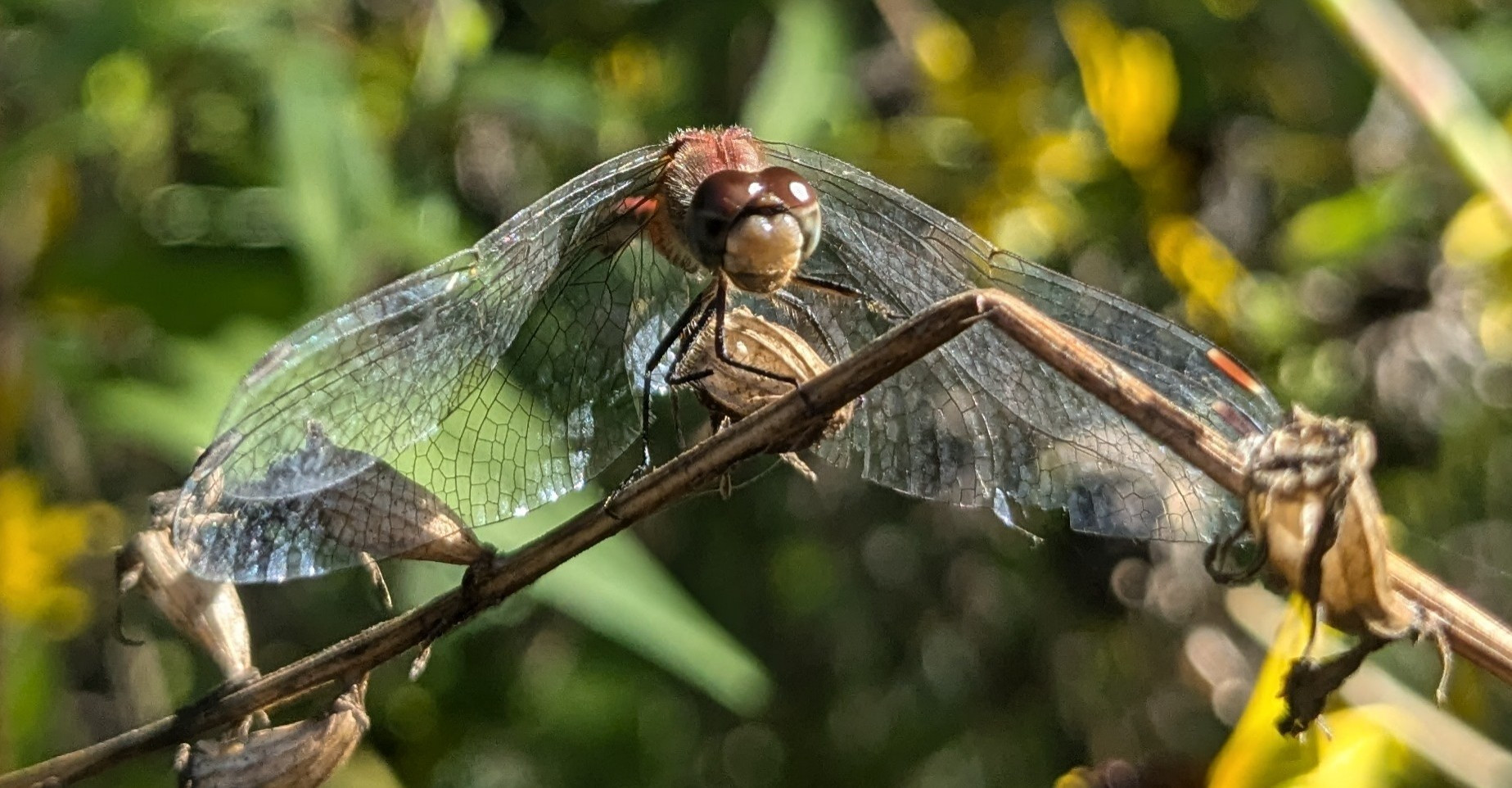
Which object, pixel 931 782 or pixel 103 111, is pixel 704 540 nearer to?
pixel 931 782

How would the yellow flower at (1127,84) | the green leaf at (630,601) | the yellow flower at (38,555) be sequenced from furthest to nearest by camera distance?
the yellow flower at (1127,84), the yellow flower at (38,555), the green leaf at (630,601)

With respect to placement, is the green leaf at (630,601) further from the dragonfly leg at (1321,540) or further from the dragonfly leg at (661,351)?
the dragonfly leg at (1321,540)

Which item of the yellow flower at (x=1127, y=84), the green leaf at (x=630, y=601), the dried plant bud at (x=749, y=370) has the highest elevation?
the yellow flower at (x=1127, y=84)

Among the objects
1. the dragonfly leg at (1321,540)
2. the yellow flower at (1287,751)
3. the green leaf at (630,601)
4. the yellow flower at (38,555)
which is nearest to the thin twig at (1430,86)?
the yellow flower at (1287,751)

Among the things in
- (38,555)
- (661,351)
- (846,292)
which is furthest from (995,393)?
(38,555)

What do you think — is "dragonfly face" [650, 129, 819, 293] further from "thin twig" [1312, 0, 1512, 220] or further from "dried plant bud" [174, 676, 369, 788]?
"thin twig" [1312, 0, 1512, 220]

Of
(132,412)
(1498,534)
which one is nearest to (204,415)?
(132,412)

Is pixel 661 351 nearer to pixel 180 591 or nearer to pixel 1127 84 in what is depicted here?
pixel 180 591
